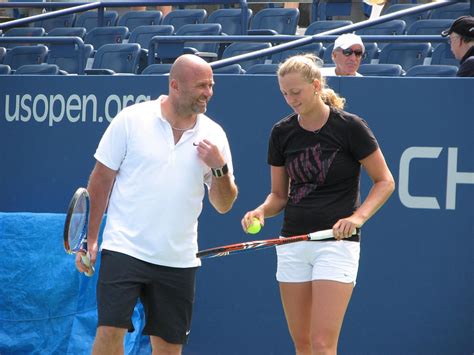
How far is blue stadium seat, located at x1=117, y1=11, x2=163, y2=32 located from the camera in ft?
40.7

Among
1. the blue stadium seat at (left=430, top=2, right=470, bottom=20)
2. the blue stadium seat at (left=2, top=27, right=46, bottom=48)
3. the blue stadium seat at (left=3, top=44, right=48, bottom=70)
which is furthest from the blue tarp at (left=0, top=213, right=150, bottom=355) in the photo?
the blue stadium seat at (left=2, top=27, right=46, bottom=48)

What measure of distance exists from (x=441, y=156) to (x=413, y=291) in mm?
872

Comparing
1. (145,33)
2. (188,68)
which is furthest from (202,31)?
(188,68)

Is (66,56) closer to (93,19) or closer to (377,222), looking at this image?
(93,19)

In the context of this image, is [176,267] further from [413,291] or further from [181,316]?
[413,291]

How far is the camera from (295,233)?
17.2ft

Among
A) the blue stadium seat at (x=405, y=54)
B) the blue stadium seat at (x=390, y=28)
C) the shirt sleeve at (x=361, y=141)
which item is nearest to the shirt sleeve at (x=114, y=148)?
the shirt sleeve at (x=361, y=141)

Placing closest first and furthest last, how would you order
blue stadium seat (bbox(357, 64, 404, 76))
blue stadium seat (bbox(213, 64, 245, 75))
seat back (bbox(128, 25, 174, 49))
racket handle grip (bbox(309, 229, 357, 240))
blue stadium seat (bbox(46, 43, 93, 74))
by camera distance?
racket handle grip (bbox(309, 229, 357, 240)) → blue stadium seat (bbox(357, 64, 404, 76)) → blue stadium seat (bbox(213, 64, 245, 75)) → blue stadium seat (bbox(46, 43, 93, 74)) → seat back (bbox(128, 25, 174, 49))

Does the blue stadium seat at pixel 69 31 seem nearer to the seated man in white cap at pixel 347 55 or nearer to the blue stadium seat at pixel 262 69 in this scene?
the blue stadium seat at pixel 262 69

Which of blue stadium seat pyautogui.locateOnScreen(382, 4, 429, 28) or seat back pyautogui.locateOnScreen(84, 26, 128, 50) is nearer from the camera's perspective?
blue stadium seat pyautogui.locateOnScreen(382, 4, 429, 28)

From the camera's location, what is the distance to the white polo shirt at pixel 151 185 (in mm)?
5121

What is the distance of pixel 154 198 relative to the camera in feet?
16.8

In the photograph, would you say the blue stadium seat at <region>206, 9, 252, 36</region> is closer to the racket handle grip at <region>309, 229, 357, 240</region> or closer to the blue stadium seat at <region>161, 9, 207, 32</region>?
the blue stadium seat at <region>161, 9, 207, 32</region>

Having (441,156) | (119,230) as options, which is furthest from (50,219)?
(441,156)
